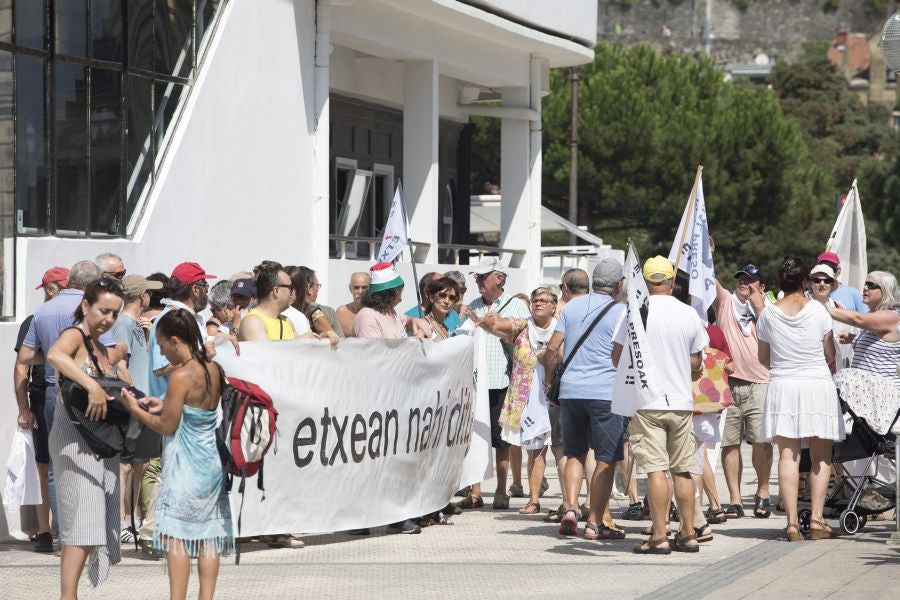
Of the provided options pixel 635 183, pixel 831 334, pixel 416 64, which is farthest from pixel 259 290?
pixel 635 183

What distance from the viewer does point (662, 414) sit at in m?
9.54

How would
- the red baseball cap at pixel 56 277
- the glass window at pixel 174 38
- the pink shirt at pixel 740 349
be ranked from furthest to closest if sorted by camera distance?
the glass window at pixel 174 38 → the pink shirt at pixel 740 349 → the red baseball cap at pixel 56 277

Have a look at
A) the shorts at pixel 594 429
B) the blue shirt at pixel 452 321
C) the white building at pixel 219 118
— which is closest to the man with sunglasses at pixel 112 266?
the white building at pixel 219 118

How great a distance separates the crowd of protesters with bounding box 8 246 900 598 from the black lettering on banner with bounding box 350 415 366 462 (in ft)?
2.14

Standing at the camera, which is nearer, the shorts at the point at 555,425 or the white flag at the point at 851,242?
the shorts at the point at 555,425

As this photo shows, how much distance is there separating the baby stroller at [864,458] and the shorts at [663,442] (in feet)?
4.61

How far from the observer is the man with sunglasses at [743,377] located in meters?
11.9

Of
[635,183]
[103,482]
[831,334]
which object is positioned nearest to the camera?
[103,482]

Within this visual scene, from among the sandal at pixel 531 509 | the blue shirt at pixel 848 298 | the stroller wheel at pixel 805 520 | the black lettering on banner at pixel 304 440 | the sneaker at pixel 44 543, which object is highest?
the blue shirt at pixel 848 298

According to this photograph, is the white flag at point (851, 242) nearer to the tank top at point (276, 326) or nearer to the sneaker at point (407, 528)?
the sneaker at point (407, 528)

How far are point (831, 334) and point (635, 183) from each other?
37694 mm

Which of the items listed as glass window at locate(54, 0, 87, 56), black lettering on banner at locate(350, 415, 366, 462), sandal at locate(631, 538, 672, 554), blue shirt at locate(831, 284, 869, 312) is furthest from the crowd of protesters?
glass window at locate(54, 0, 87, 56)

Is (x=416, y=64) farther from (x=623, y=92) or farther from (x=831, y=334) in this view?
(x=623, y=92)

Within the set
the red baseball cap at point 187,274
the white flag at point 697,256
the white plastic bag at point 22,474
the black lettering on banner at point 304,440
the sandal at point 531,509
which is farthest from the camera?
the sandal at point 531,509
